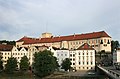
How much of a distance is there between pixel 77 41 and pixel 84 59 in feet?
135

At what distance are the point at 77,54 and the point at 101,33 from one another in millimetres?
34664

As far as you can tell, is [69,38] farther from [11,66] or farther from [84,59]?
[11,66]

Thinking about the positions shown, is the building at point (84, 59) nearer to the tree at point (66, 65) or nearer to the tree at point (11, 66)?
the tree at point (66, 65)

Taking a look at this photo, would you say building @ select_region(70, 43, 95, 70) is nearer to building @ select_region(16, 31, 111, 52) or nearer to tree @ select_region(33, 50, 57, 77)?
tree @ select_region(33, 50, 57, 77)

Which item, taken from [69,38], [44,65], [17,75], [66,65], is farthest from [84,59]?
[69,38]

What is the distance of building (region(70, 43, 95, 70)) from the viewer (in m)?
95.4

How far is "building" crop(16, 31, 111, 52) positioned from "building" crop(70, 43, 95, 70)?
29208 mm

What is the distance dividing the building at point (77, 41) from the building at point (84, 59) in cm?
2921

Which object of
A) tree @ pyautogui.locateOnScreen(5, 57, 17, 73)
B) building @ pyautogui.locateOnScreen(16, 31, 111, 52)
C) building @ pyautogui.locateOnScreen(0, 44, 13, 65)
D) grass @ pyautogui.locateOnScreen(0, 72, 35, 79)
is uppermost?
building @ pyautogui.locateOnScreen(16, 31, 111, 52)

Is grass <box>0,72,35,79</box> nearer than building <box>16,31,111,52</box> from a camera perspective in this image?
Yes

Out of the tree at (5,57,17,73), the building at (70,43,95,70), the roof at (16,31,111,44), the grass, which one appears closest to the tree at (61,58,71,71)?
the building at (70,43,95,70)

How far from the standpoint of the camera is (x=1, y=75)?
82.4 meters

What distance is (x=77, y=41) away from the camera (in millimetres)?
137625

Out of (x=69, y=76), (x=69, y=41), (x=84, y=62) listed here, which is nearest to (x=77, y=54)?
(x=84, y=62)
